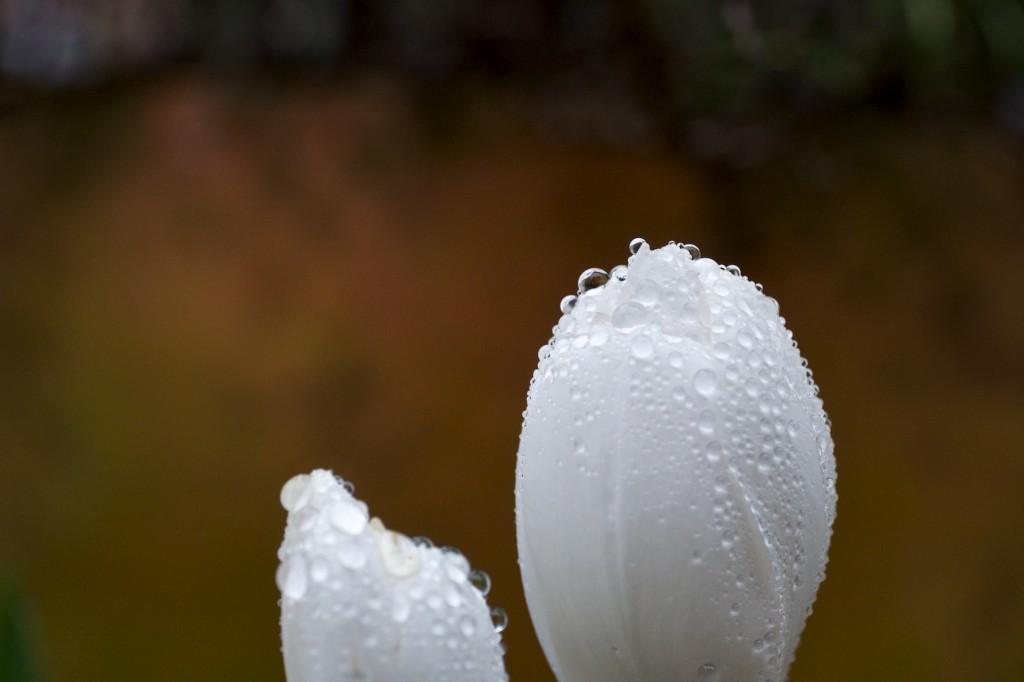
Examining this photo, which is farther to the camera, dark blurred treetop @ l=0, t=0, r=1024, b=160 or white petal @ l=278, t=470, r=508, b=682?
dark blurred treetop @ l=0, t=0, r=1024, b=160

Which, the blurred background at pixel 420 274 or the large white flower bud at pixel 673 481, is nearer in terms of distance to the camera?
the large white flower bud at pixel 673 481

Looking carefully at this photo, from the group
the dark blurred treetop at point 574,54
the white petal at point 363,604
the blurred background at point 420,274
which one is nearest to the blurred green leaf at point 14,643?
the white petal at point 363,604

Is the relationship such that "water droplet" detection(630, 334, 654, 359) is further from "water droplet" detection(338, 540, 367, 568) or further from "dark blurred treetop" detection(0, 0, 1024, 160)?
"dark blurred treetop" detection(0, 0, 1024, 160)

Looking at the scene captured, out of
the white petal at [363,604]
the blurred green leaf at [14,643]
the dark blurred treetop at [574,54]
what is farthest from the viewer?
the dark blurred treetop at [574,54]

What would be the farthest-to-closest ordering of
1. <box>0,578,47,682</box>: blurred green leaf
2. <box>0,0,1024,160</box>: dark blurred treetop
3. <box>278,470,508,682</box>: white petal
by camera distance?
<box>0,0,1024,160</box>: dark blurred treetop → <box>0,578,47,682</box>: blurred green leaf → <box>278,470,508,682</box>: white petal

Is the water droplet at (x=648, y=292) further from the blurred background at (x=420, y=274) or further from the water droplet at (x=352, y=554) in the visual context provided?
the blurred background at (x=420, y=274)

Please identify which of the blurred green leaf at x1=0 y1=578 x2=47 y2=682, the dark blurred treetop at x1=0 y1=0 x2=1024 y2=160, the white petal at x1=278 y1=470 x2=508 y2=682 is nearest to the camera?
the white petal at x1=278 y1=470 x2=508 y2=682

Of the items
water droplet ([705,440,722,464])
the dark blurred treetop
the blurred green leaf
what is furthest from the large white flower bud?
the dark blurred treetop

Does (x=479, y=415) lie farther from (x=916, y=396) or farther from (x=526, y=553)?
(x=526, y=553)
